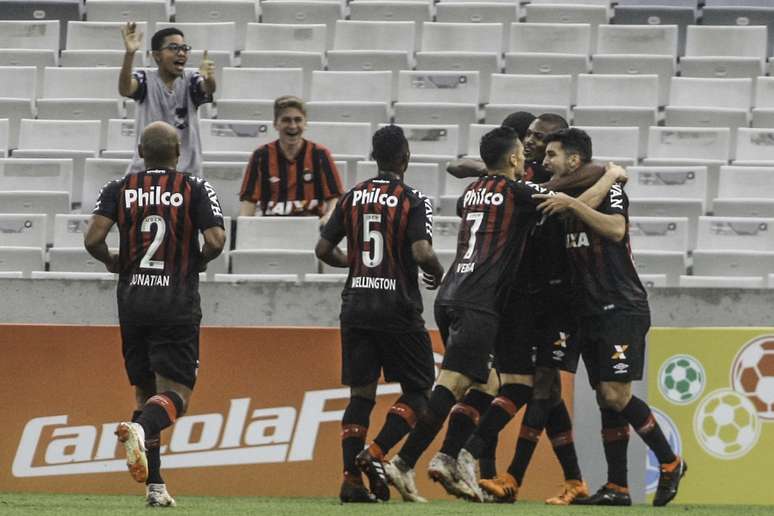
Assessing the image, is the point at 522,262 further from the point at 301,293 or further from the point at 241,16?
the point at 241,16

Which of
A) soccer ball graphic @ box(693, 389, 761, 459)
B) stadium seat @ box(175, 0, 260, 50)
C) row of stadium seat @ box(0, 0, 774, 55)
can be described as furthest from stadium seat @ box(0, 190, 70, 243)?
soccer ball graphic @ box(693, 389, 761, 459)

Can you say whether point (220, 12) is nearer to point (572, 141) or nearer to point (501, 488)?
point (572, 141)

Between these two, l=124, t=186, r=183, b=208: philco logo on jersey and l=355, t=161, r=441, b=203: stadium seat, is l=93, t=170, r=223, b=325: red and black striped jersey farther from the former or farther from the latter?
l=355, t=161, r=441, b=203: stadium seat

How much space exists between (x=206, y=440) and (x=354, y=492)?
1551 mm

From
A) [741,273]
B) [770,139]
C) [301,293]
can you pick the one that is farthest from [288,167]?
[770,139]

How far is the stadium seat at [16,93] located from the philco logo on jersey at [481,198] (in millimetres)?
6178

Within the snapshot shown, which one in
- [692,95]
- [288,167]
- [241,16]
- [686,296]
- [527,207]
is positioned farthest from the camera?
[241,16]

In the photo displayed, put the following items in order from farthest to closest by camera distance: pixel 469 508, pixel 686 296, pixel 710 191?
pixel 710 191 < pixel 686 296 < pixel 469 508

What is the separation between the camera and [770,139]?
12.6 metres

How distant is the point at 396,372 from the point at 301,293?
176 cm

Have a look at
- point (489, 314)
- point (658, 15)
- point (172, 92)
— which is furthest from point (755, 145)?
point (489, 314)

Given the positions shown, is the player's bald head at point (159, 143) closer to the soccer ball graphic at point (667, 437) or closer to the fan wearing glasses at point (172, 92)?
the fan wearing glasses at point (172, 92)

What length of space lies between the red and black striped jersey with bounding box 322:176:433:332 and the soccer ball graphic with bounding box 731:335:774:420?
6.79ft

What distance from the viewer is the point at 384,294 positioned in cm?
795
